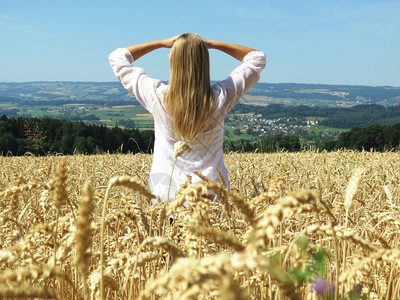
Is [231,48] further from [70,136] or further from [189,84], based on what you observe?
[70,136]

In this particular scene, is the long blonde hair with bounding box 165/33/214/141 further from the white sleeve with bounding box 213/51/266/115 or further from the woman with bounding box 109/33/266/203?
the white sleeve with bounding box 213/51/266/115

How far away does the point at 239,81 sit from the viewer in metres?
3.43

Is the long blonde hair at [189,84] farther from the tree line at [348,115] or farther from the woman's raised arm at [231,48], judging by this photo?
the tree line at [348,115]

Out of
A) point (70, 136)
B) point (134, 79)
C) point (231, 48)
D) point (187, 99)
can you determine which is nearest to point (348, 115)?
point (70, 136)

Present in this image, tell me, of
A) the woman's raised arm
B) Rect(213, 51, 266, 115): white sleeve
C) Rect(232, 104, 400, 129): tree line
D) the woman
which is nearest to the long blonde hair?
the woman

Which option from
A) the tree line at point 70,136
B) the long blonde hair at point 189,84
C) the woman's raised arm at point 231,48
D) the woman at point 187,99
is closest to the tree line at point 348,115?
the tree line at point 70,136

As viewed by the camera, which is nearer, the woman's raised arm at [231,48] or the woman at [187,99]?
the woman at [187,99]

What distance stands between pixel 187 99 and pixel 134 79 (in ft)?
1.69

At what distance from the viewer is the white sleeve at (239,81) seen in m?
3.37

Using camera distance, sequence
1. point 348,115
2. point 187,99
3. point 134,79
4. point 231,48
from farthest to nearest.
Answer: point 348,115 → point 231,48 → point 134,79 → point 187,99

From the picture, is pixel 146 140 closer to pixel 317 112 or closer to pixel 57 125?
pixel 57 125

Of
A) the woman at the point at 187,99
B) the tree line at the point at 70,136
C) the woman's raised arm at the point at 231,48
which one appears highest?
the woman's raised arm at the point at 231,48

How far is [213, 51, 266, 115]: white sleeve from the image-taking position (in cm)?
337

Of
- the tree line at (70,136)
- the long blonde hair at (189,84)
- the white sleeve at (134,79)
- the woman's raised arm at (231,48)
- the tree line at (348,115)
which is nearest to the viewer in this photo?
the long blonde hair at (189,84)
